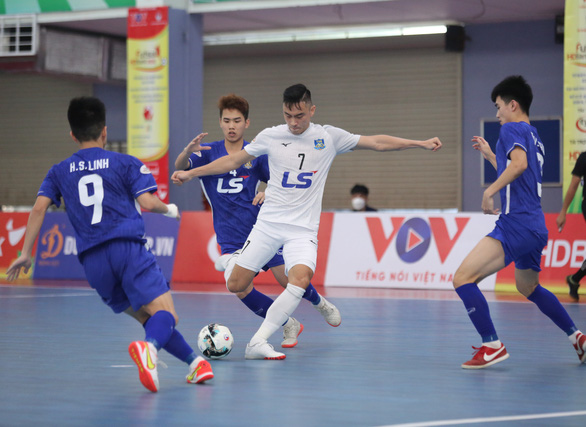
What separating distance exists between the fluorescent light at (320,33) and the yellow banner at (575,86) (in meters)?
6.89

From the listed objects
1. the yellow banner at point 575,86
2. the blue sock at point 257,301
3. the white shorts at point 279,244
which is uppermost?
the yellow banner at point 575,86

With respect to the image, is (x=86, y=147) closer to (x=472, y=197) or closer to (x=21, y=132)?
(x=472, y=197)

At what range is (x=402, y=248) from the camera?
15.5 m

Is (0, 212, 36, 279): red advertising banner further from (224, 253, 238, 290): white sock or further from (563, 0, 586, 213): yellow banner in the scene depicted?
(224, 253, 238, 290): white sock

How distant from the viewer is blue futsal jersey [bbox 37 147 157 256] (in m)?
5.99

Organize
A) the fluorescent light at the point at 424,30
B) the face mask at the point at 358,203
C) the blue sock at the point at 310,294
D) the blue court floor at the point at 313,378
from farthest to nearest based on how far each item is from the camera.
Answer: the fluorescent light at the point at 424,30
the face mask at the point at 358,203
the blue sock at the point at 310,294
the blue court floor at the point at 313,378

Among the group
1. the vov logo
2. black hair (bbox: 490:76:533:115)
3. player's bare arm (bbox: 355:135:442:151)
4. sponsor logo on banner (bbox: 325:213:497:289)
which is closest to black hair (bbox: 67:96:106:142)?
player's bare arm (bbox: 355:135:442:151)

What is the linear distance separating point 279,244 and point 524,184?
2.06 m

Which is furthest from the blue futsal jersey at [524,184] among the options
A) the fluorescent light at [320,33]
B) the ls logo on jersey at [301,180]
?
the fluorescent light at [320,33]

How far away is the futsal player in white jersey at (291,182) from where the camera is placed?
7.54 m

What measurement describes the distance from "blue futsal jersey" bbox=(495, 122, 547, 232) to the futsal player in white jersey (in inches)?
25.7

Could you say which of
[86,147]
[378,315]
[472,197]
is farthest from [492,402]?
[472,197]

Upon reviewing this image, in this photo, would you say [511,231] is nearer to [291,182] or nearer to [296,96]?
[291,182]

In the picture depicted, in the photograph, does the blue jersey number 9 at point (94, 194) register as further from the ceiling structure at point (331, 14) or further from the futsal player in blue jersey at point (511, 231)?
the ceiling structure at point (331, 14)
